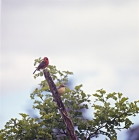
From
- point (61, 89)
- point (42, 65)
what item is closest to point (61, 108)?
point (61, 89)

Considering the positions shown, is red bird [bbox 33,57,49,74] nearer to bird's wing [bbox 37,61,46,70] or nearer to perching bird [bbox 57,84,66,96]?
bird's wing [bbox 37,61,46,70]

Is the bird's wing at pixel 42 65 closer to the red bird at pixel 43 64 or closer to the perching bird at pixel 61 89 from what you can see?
the red bird at pixel 43 64

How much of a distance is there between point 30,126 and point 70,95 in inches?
36.5

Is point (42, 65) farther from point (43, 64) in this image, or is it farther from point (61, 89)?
point (61, 89)

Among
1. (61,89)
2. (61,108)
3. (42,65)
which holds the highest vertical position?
(42,65)

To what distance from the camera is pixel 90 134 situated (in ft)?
21.6

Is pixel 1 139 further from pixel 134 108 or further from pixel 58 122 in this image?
pixel 134 108

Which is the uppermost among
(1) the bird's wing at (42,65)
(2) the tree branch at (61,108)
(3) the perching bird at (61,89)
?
(1) the bird's wing at (42,65)

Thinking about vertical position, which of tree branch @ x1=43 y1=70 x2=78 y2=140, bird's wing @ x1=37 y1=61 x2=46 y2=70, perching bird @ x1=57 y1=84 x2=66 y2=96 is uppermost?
bird's wing @ x1=37 y1=61 x2=46 y2=70

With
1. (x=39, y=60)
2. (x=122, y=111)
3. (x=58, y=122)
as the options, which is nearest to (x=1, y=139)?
(x=58, y=122)

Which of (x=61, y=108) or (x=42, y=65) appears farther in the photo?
(x=42, y=65)

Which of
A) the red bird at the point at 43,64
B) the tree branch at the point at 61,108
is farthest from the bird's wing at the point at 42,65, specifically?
the tree branch at the point at 61,108

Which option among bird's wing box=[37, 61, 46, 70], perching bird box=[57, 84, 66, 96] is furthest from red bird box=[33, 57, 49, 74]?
perching bird box=[57, 84, 66, 96]

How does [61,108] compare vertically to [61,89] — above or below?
below
